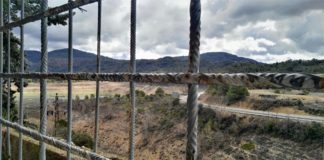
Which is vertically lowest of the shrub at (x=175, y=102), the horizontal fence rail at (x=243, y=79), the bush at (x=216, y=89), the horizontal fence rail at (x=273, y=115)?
the horizontal fence rail at (x=273, y=115)

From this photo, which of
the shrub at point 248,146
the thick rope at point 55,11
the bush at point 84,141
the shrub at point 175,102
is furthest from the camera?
the shrub at point 175,102

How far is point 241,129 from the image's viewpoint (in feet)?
96.2

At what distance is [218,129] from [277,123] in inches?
147

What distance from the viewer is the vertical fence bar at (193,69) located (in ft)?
3.89

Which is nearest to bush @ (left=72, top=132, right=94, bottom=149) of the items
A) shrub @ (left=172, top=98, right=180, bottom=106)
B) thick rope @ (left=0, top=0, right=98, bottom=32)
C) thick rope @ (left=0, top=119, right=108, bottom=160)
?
thick rope @ (left=0, top=0, right=98, bottom=32)

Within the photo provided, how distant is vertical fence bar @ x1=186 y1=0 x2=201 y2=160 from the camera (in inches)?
46.7

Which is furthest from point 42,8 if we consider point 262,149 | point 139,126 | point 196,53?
point 139,126

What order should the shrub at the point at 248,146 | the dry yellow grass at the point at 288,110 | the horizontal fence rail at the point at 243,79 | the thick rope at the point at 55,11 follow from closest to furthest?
Result: the horizontal fence rail at the point at 243,79
the thick rope at the point at 55,11
the shrub at the point at 248,146
the dry yellow grass at the point at 288,110

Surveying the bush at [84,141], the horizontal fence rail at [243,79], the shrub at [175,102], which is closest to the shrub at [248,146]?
the shrub at [175,102]

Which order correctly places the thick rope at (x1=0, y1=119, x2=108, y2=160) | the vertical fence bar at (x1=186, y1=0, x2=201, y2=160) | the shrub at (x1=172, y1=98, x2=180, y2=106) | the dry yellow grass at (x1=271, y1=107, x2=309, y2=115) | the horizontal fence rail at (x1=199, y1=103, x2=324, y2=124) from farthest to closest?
the shrub at (x1=172, y1=98, x2=180, y2=106)
the dry yellow grass at (x1=271, y1=107, x2=309, y2=115)
the horizontal fence rail at (x1=199, y1=103, x2=324, y2=124)
the thick rope at (x1=0, y1=119, x2=108, y2=160)
the vertical fence bar at (x1=186, y1=0, x2=201, y2=160)

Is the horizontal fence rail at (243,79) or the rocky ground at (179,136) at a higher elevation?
the horizontal fence rail at (243,79)

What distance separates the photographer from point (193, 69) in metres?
1.19

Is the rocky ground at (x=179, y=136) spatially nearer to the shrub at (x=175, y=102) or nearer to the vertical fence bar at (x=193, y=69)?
the shrub at (x=175, y=102)

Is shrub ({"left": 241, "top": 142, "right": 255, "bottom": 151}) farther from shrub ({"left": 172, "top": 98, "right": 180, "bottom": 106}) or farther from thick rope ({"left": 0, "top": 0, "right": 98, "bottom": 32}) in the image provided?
thick rope ({"left": 0, "top": 0, "right": 98, "bottom": 32})
